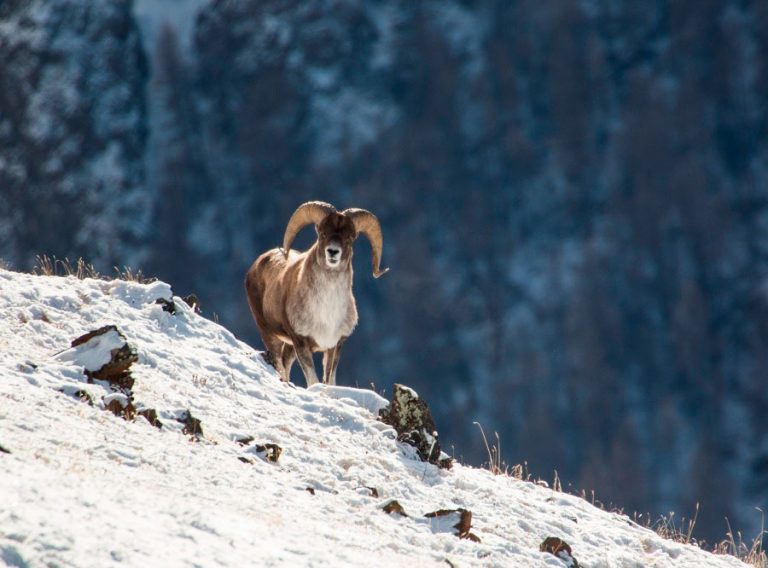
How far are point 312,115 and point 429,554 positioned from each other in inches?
4238

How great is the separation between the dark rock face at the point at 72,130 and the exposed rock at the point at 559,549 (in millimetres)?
99132

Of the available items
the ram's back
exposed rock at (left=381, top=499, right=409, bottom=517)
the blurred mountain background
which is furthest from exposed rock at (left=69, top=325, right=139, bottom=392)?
the blurred mountain background

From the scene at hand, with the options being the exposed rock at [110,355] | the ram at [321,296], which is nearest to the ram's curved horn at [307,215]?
the ram at [321,296]

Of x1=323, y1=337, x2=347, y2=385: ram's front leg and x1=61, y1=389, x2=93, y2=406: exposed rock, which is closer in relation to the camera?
A: x1=61, y1=389, x2=93, y2=406: exposed rock

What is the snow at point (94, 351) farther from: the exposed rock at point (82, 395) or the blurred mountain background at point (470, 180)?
the blurred mountain background at point (470, 180)

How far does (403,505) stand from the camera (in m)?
8.55

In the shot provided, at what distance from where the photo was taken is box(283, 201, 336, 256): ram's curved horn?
49.3 feet

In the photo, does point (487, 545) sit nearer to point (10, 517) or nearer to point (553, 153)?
point (10, 517)

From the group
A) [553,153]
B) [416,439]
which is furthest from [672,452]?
[416,439]

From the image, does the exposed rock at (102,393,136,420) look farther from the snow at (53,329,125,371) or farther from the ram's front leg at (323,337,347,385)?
the ram's front leg at (323,337,347,385)

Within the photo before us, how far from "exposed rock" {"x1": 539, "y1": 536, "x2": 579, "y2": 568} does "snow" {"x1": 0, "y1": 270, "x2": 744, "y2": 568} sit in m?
0.08

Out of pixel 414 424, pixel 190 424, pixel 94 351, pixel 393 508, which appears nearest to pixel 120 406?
pixel 190 424

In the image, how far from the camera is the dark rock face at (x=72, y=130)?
355ft

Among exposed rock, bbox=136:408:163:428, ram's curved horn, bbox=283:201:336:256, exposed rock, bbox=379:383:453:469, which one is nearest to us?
exposed rock, bbox=136:408:163:428
